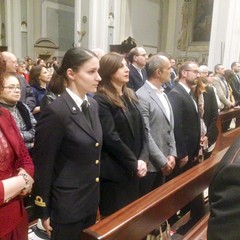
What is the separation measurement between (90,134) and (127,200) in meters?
0.80

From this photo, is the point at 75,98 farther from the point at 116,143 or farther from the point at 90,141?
the point at 116,143

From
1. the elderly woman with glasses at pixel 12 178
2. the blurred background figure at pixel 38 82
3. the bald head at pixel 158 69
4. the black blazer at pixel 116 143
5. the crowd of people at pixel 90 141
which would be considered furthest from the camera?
the blurred background figure at pixel 38 82

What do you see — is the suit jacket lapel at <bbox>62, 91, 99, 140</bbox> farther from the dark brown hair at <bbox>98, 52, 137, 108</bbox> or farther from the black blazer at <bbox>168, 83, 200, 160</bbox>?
the black blazer at <bbox>168, 83, 200, 160</bbox>

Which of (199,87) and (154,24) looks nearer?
(199,87)

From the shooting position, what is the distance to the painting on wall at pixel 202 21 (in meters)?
14.3

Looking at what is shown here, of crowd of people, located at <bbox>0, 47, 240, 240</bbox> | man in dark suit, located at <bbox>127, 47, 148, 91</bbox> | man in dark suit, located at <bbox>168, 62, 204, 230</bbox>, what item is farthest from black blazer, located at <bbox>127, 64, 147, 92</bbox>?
man in dark suit, located at <bbox>168, 62, 204, 230</bbox>

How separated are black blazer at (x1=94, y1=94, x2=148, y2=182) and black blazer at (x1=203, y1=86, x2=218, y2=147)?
196cm

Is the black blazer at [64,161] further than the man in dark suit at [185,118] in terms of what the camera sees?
No

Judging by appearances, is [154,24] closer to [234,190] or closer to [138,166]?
[138,166]

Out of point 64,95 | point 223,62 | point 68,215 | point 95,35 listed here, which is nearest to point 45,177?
point 68,215

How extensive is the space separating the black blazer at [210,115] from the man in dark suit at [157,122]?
1.27 meters

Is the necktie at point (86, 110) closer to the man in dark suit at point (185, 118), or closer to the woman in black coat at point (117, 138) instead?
the woman in black coat at point (117, 138)

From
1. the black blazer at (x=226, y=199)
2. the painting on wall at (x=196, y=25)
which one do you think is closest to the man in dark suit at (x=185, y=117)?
the black blazer at (x=226, y=199)

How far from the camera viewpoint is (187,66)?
10.8 feet
